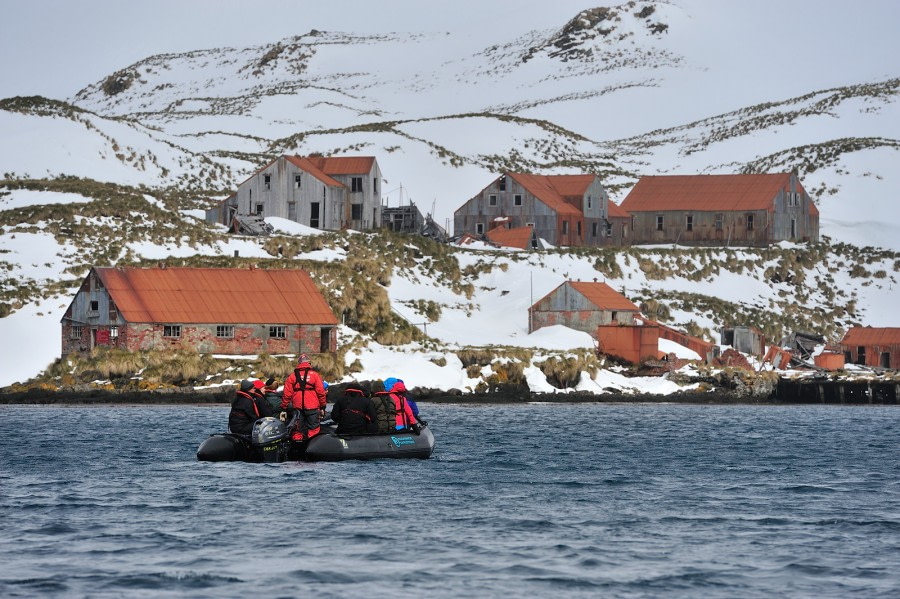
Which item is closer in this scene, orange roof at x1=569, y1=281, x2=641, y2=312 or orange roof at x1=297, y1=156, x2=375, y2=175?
orange roof at x1=569, y1=281, x2=641, y2=312

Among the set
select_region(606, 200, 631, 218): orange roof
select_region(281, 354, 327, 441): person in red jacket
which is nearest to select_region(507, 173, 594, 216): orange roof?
select_region(606, 200, 631, 218): orange roof

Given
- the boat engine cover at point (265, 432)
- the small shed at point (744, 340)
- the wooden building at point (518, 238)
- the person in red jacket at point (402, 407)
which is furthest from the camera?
the wooden building at point (518, 238)

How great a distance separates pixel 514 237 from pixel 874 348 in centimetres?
2598

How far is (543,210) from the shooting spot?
350 feet

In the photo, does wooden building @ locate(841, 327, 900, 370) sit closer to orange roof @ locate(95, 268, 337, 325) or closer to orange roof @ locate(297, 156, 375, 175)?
orange roof @ locate(95, 268, 337, 325)

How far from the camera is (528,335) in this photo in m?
80.9

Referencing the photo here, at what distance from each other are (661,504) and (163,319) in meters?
40.3

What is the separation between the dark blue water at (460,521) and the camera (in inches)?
→ 871

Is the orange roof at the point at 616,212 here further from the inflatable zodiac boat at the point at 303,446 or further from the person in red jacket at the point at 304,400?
the person in red jacket at the point at 304,400

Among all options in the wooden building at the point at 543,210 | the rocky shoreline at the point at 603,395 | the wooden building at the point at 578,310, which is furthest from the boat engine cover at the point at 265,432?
the wooden building at the point at 543,210

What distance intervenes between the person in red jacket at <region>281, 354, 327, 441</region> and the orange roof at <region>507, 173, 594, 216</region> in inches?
2779

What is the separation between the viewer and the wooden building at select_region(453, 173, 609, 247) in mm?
106562

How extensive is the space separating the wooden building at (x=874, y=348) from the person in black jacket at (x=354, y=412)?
174ft

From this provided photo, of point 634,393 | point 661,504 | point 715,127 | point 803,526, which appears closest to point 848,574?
point 803,526
